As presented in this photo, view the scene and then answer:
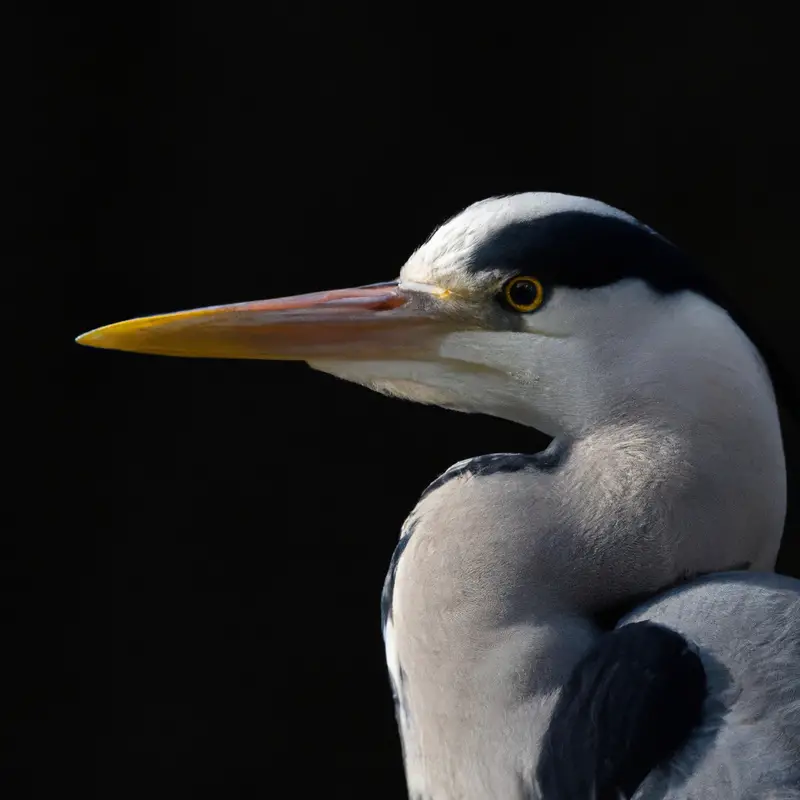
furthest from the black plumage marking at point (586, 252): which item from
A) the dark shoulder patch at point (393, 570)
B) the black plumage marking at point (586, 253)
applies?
the dark shoulder patch at point (393, 570)

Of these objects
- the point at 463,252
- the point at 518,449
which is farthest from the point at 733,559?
the point at 518,449

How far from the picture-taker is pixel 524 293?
91 centimetres

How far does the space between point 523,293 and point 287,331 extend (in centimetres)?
20

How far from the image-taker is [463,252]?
93cm

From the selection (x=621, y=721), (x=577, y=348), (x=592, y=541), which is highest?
(x=577, y=348)

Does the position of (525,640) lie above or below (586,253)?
below

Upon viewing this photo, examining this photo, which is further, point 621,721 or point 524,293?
point 524,293

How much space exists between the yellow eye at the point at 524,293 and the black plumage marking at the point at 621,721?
0.88ft

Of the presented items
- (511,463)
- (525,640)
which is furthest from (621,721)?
(511,463)

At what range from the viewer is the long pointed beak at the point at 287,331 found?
96cm

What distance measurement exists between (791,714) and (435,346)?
1.28 ft

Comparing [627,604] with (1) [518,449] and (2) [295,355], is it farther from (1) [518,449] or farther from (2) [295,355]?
(1) [518,449]

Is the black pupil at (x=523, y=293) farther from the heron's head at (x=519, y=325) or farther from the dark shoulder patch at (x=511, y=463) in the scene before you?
the dark shoulder patch at (x=511, y=463)

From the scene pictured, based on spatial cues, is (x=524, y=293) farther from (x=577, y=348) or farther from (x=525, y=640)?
(x=525, y=640)
